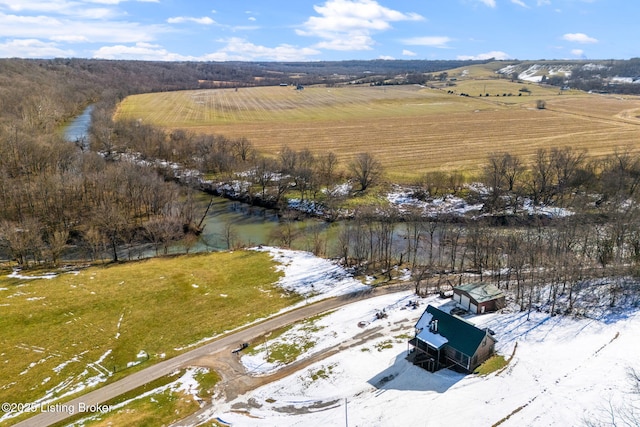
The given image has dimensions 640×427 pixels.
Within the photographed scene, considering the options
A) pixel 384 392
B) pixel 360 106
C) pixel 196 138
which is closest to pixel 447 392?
pixel 384 392

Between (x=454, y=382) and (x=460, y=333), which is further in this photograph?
(x=460, y=333)

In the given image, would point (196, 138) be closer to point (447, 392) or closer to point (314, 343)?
point (314, 343)

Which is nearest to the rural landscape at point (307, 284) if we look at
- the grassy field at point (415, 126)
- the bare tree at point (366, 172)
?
the bare tree at point (366, 172)

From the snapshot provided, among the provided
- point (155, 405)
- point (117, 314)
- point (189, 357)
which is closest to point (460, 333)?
point (189, 357)

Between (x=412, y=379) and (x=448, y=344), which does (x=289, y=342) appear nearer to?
(x=412, y=379)

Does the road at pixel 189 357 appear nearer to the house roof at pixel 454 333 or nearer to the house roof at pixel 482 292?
the house roof at pixel 482 292

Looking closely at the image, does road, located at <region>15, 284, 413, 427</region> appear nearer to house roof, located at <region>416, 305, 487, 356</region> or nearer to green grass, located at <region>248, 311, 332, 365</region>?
green grass, located at <region>248, 311, 332, 365</region>
